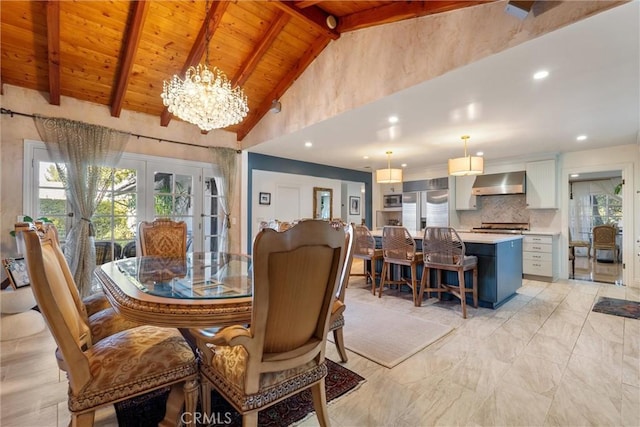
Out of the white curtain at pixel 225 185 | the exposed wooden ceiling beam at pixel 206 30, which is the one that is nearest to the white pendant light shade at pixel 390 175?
the white curtain at pixel 225 185

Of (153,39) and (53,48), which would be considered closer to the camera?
(53,48)

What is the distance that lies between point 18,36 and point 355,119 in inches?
146

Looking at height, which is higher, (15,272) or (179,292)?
(179,292)

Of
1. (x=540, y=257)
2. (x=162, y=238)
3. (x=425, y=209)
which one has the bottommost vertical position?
(x=540, y=257)

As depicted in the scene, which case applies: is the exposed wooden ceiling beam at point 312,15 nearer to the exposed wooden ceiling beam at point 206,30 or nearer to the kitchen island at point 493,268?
the exposed wooden ceiling beam at point 206,30

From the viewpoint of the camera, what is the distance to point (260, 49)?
12.3 ft

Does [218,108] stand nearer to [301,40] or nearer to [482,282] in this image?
[301,40]

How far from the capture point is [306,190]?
686 cm

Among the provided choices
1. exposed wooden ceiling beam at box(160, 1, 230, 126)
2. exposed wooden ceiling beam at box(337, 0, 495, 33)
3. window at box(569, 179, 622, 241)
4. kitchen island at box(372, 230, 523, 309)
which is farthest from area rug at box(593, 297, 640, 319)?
exposed wooden ceiling beam at box(160, 1, 230, 126)

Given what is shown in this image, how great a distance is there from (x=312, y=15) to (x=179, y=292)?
10.4 feet

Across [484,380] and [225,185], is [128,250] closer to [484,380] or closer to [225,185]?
[225,185]

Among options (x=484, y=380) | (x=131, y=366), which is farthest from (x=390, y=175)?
(x=131, y=366)

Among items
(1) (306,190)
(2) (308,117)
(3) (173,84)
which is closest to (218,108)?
(3) (173,84)

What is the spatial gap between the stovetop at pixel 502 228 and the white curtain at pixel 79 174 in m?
6.60
